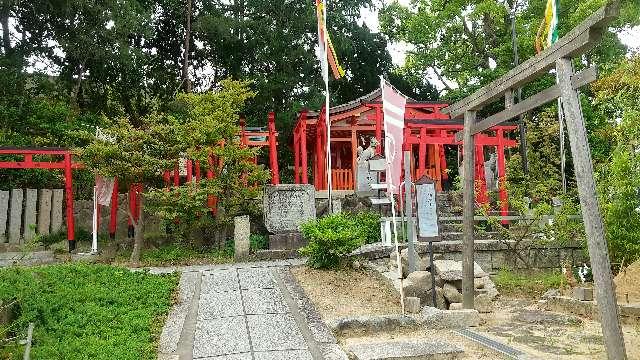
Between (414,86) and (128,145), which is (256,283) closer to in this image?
(128,145)

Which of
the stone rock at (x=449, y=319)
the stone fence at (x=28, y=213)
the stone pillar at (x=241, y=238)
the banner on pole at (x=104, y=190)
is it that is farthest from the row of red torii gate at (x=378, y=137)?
the stone rock at (x=449, y=319)

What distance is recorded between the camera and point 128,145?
1297cm

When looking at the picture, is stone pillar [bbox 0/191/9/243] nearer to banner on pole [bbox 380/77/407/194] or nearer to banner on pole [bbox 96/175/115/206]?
banner on pole [bbox 96/175/115/206]

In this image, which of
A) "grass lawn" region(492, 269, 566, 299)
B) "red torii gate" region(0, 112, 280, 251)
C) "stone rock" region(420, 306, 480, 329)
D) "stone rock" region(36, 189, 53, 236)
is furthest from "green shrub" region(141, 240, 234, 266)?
"stone rock" region(420, 306, 480, 329)

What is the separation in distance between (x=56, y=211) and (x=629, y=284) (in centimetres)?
1513

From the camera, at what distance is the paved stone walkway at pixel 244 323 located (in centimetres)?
561

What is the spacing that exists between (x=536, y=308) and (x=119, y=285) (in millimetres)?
7036

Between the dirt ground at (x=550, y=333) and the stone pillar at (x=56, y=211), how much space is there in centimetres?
1319

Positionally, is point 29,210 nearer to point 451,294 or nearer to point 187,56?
point 187,56

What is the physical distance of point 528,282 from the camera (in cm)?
982

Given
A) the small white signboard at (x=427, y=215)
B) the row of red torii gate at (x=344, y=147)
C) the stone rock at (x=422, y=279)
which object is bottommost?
the stone rock at (x=422, y=279)

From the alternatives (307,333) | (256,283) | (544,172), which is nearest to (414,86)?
(544,172)

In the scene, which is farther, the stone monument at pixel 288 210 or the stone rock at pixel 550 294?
the stone monument at pixel 288 210

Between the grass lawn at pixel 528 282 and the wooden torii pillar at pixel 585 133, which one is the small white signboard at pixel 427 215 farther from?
the grass lawn at pixel 528 282
